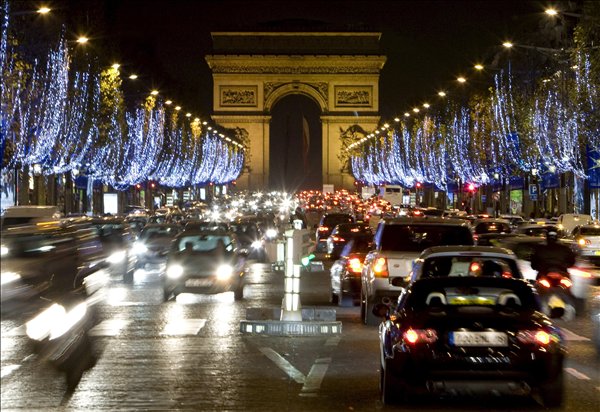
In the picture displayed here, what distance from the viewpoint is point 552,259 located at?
1953 centimetres

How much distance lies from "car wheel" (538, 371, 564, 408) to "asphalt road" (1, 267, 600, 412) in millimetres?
314

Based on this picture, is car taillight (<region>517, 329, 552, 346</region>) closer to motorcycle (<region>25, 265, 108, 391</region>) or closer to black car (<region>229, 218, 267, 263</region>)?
motorcycle (<region>25, 265, 108, 391</region>)

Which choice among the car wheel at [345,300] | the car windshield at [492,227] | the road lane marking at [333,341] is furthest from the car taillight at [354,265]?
the car windshield at [492,227]

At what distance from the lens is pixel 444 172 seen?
88.0m

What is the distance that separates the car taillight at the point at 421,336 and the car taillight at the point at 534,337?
76 cm

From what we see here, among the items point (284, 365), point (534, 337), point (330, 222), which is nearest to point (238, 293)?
point (284, 365)

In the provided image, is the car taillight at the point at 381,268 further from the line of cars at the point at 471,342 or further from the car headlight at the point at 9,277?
the car headlight at the point at 9,277

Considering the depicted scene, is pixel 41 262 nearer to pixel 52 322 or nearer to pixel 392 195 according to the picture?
pixel 52 322

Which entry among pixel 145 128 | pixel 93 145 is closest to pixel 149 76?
pixel 145 128

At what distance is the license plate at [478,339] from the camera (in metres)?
10.9

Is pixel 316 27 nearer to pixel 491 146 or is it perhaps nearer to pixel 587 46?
pixel 491 146

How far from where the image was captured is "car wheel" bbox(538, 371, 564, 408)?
11.0 meters

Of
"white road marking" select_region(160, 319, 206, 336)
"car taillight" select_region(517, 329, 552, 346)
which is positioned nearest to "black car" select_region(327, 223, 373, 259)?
"white road marking" select_region(160, 319, 206, 336)

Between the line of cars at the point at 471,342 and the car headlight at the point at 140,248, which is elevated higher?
the line of cars at the point at 471,342
